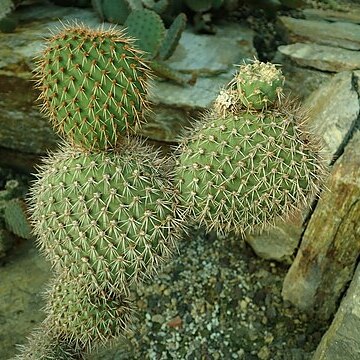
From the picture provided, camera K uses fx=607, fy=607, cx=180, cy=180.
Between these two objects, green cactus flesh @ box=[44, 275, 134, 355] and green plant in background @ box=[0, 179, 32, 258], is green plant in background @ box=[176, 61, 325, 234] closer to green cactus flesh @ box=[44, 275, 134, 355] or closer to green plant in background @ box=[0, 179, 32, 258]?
green cactus flesh @ box=[44, 275, 134, 355]

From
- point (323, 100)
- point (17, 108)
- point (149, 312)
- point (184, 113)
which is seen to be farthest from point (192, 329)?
point (17, 108)

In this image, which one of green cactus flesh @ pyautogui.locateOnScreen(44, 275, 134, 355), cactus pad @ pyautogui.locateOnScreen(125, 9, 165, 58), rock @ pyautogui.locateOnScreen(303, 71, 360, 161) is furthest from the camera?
rock @ pyautogui.locateOnScreen(303, 71, 360, 161)

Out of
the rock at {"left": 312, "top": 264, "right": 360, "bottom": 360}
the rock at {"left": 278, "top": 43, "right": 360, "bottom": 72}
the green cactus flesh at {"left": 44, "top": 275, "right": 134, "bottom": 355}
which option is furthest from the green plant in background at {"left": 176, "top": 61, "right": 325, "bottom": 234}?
the rock at {"left": 278, "top": 43, "right": 360, "bottom": 72}

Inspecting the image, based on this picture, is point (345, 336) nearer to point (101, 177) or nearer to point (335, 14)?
point (101, 177)

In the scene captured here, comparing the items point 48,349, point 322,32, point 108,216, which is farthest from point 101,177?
point 322,32

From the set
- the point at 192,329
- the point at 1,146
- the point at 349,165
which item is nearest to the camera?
the point at 349,165

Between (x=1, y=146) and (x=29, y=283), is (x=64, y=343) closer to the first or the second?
(x=29, y=283)
